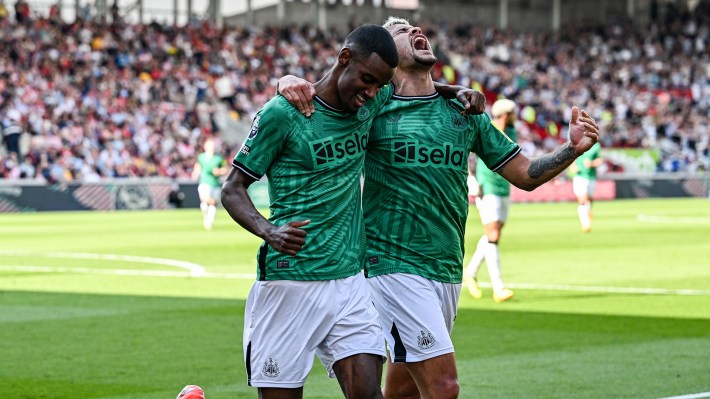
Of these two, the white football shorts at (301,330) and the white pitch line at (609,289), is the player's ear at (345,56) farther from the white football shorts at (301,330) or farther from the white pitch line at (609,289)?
the white pitch line at (609,289)

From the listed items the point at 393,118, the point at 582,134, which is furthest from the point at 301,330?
the point at 582,134

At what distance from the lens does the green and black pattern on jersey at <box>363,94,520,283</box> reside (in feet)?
20.2

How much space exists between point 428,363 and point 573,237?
2048cm

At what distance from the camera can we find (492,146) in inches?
254

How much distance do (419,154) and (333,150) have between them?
658 millimetres

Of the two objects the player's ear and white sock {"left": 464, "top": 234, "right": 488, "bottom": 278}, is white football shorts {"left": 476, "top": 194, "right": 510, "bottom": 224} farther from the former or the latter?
the player's ear

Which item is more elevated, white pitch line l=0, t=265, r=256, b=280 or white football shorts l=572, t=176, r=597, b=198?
white football shorts l=572, t=176, r=597, b=198

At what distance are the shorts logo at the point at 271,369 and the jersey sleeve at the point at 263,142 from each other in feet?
2.81

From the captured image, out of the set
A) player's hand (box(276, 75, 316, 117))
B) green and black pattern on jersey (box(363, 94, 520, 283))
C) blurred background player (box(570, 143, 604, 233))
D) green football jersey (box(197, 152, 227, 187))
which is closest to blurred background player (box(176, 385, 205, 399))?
green and black pattern on jersey (box(363, 94, 520, 283))

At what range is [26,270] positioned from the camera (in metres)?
19.0

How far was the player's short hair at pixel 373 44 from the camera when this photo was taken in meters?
5.58

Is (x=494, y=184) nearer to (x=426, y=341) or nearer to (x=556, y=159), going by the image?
(x=556, y=159)

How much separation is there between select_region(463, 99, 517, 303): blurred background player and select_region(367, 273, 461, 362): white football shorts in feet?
28.3

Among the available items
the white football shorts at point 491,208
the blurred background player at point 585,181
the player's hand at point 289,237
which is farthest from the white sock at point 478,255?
the blurred background player at point 585,181
